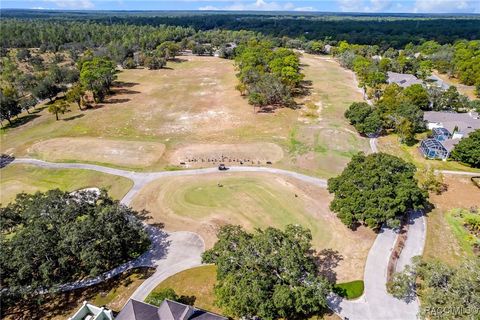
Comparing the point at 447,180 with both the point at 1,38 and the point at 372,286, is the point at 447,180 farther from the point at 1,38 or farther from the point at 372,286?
the point at 1,38

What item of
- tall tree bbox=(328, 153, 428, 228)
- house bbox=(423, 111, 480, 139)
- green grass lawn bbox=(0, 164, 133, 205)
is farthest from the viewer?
house bbox=(423, 111, 480, 139)

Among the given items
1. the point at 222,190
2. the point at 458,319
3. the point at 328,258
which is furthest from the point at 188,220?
the point at 458,319

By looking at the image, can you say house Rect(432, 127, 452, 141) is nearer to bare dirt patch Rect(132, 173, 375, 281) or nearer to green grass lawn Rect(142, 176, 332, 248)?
bare dirt patch Rect(132, 173, 375, 281)

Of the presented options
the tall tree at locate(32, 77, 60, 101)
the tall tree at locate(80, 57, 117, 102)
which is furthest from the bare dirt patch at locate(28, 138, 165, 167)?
the tall tree at locate(32, 77, 60, 101)

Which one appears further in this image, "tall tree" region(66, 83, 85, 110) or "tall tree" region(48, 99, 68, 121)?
"tall tree" region(66, 83, 85, 110)

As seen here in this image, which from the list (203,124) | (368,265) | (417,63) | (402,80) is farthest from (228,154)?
(417,63)

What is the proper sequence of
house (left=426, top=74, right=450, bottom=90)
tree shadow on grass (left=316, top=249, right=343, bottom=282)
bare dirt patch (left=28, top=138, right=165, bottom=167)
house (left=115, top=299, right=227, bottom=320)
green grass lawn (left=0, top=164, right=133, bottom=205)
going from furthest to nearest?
house (left=426, top=74, right=450, bottom=90), bare dirt patch (left=28, top=138, right=165, bottom=167), green grass lawn (left=0, top=164, right=133, bottom=205), tree shadow on grass (left=316, top=249, right=343, bottom=282), house (left=115, top=299, right=227, bottom=320)
